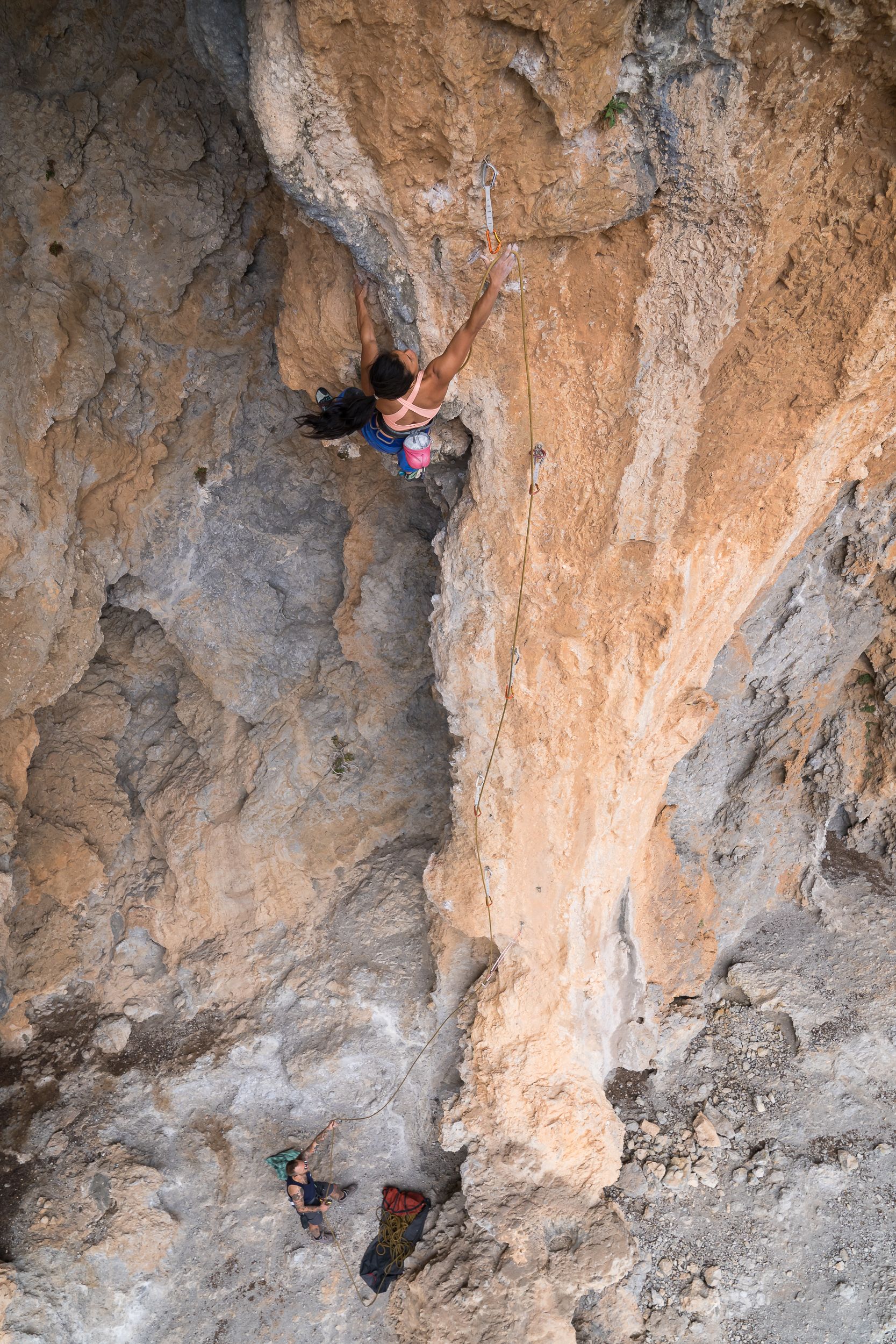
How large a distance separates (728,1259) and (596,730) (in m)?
3.83

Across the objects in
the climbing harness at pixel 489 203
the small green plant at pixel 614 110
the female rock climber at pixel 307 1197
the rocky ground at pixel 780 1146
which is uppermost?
the small green plant at pixel 614 110

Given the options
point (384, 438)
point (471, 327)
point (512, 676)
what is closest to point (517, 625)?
point (512, 676)

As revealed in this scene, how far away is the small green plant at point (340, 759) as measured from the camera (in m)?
6.45

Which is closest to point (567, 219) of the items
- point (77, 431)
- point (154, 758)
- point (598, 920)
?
point (77, 431)

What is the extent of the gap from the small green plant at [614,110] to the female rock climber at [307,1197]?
19.9 feet

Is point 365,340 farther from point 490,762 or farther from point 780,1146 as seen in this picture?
point 780,1146

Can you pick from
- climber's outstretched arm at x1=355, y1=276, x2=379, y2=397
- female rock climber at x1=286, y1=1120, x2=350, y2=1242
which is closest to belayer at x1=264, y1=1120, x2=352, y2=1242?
female rock climber at x1=286, y1=1120, x2=350, y2=1242

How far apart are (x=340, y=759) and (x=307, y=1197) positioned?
9.72ft

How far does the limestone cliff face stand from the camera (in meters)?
3.42

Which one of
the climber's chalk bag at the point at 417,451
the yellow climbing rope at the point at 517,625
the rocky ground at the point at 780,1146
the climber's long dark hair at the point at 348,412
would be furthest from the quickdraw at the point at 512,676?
the rocky ground at the point at 780,1146

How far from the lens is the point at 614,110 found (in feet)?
10.9

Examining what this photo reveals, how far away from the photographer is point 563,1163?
17.2 ft

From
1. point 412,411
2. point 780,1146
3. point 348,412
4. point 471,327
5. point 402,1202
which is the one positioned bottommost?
point 402,1202

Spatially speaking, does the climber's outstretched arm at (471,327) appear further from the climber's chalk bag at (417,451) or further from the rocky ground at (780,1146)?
the rocky ground at (780,1146)
